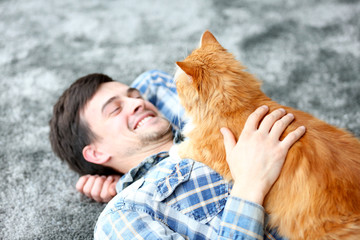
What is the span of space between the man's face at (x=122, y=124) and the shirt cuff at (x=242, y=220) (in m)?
0.53

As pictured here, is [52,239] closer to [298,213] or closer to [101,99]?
[101,99]

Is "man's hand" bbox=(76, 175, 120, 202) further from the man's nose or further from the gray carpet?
the man's nose

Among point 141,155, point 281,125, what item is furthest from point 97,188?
point 281,125

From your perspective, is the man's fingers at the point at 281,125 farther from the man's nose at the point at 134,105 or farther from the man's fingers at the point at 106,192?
the man's fingers at the point at 106,192

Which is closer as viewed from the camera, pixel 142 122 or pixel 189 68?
pixel 189 68

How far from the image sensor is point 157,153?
4.72 ft

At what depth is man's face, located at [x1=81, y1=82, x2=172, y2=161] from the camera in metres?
1.48

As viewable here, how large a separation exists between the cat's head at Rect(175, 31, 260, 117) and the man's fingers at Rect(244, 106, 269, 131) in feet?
0.17

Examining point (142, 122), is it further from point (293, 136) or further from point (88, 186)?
point (293, 136)

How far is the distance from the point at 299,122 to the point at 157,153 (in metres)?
0.63

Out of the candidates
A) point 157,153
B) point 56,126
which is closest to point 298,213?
point 157,153

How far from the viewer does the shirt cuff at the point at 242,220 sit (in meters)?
1.05

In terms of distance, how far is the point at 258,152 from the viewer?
1122 millimetres

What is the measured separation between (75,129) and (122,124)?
26 cm
